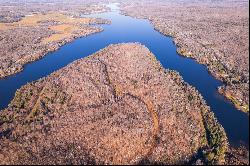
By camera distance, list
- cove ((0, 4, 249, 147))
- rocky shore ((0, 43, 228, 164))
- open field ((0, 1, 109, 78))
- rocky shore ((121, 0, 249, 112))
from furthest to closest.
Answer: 1. open field ((0, 1, 109, 78))
2. rocky shore ((121, 0, 249, 112))
3. cove ((0, 4, 249, 147))
4. rocky shore ((0, 43, 228, 164))

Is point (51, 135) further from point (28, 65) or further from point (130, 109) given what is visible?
point (28, 65)

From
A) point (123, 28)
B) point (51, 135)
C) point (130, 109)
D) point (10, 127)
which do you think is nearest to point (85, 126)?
point (51, 135)

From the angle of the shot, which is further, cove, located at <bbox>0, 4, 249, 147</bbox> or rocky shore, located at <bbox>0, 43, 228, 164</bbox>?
cove, located at <bbox>0, 4, 249, 147</bbox>

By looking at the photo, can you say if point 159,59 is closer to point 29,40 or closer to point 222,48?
point 222,48

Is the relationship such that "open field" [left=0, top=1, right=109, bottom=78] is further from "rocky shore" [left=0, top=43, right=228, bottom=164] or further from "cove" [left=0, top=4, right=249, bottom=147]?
"rocky shore" [left=0, top=43, right=228, bottom=164]

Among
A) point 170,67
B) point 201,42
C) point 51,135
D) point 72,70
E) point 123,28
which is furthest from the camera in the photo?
point 123,28

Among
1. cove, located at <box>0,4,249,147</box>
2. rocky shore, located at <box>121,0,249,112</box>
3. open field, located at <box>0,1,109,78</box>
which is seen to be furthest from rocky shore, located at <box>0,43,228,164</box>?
open field, located at <box>0,1,109,78</box>
